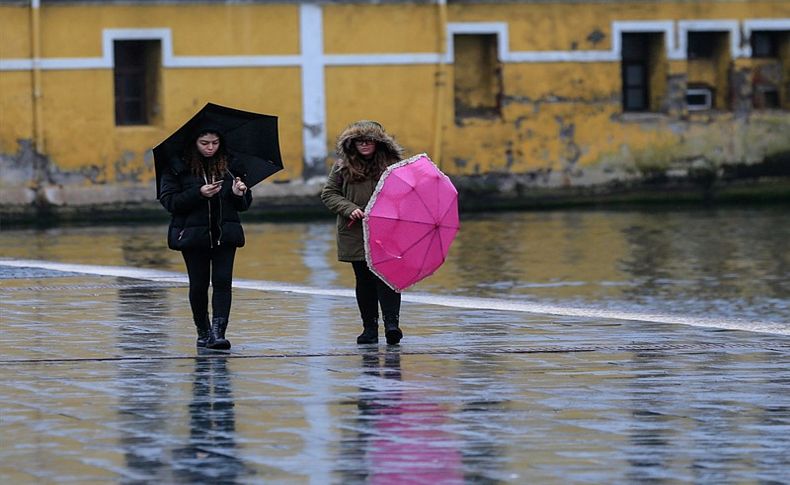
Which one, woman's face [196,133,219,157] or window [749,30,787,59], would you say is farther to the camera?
window [749,30,787,59]

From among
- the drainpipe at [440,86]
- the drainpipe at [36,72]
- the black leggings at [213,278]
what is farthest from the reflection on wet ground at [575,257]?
the black leggings at [213,278]

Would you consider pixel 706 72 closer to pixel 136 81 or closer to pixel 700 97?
pixel 700 97

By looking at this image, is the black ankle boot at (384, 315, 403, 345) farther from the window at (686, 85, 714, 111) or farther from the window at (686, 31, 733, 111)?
the window at (686, 85, 714, 111)

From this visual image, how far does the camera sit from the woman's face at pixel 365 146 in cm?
1250

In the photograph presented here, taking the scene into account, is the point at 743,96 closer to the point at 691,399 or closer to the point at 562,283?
the point at 562,283

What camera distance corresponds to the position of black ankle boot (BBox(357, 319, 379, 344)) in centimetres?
1262

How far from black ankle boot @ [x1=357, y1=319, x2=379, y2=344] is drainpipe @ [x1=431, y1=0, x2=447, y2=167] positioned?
22402 mm

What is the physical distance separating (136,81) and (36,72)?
207 cm

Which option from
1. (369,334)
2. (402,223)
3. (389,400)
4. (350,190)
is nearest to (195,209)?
(350,190)

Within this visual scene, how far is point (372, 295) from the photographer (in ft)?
41.7

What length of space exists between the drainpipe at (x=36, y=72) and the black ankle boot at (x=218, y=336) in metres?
21.3

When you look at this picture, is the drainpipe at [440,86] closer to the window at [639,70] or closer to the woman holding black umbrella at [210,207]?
the window at [639,70]

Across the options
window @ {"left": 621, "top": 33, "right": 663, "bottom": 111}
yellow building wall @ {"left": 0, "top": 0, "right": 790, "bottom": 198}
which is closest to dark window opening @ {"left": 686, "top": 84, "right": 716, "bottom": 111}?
yellow building wall @ {"left": 0, "top": 0, "right": 790, "bottom": 198}

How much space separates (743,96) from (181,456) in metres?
30.5
